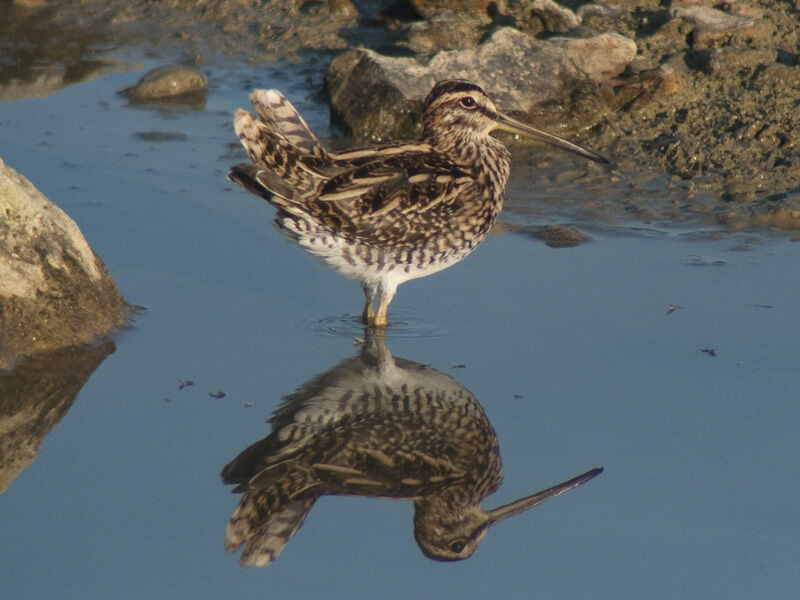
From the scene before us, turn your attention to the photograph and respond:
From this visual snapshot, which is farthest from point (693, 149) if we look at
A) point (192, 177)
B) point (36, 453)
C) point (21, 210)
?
point (36, 453)

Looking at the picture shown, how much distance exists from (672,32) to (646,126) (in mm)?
1156

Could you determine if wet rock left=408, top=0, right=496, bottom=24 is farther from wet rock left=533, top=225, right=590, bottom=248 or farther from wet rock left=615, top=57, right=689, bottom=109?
wet rock left=533, top=225, right=590, bottom=248

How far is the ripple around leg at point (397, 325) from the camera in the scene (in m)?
6.67

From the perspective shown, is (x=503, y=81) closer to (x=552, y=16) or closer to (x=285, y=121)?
(x=552, y=16)

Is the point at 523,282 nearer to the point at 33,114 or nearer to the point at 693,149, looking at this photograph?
the point at 693,149

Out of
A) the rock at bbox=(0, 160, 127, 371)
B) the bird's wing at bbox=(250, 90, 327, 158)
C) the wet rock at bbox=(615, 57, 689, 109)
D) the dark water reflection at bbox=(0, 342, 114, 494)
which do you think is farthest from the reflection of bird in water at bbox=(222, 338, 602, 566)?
the wet rock at bbox=(615, 57, 689, 109)

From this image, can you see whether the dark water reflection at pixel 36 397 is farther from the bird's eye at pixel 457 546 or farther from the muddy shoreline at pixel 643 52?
the muddy shoreline at pixel 643 52

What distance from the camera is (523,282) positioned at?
7160 millimetres

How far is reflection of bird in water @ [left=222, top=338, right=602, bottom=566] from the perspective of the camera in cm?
487

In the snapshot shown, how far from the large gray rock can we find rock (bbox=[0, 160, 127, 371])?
3.25m

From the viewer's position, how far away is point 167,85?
34.2 ft

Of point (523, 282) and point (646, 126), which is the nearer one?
point (523, 282)

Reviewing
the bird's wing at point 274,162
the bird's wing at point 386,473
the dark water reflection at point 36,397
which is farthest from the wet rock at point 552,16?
the bird's wing at point 386,473

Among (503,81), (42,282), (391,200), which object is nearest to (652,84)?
(503,81)
